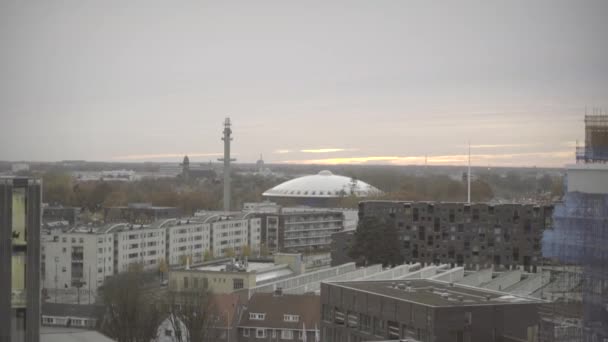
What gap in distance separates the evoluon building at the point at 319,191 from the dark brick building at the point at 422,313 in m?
41.3

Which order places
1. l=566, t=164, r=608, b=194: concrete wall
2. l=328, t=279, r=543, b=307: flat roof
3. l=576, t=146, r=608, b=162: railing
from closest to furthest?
1. l=566, t=164, r=608, b=194: concrete wall
2. l=576, t=146, r=608, b=162: railing
3. l=328, t=279, r=543, b=307: flat roof

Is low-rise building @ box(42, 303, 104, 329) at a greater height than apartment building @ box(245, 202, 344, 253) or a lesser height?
lesser

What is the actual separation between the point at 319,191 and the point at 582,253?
4984cm

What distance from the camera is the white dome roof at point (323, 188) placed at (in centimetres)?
5944

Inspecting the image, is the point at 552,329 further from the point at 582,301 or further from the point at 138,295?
the point at 138,295

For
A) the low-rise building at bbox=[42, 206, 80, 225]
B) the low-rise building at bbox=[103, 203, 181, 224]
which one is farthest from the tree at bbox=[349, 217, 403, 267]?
the low-rise building at bbox=[103, 203, 181, 224]

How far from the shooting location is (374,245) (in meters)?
27.6

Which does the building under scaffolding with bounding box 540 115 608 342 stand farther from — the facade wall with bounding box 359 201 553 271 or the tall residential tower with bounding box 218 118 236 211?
the tall residential tower with bounding box 218 118 236 211

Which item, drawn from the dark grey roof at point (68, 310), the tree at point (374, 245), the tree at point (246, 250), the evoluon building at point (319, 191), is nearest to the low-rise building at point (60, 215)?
the tree at point (246, 250)

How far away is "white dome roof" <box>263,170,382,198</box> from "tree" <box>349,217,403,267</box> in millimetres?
29443

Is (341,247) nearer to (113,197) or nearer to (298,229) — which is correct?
(298,229)

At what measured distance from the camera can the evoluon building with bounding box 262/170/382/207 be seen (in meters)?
58.5

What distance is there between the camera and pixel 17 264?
7.92 m

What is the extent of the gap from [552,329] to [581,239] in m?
1.26
